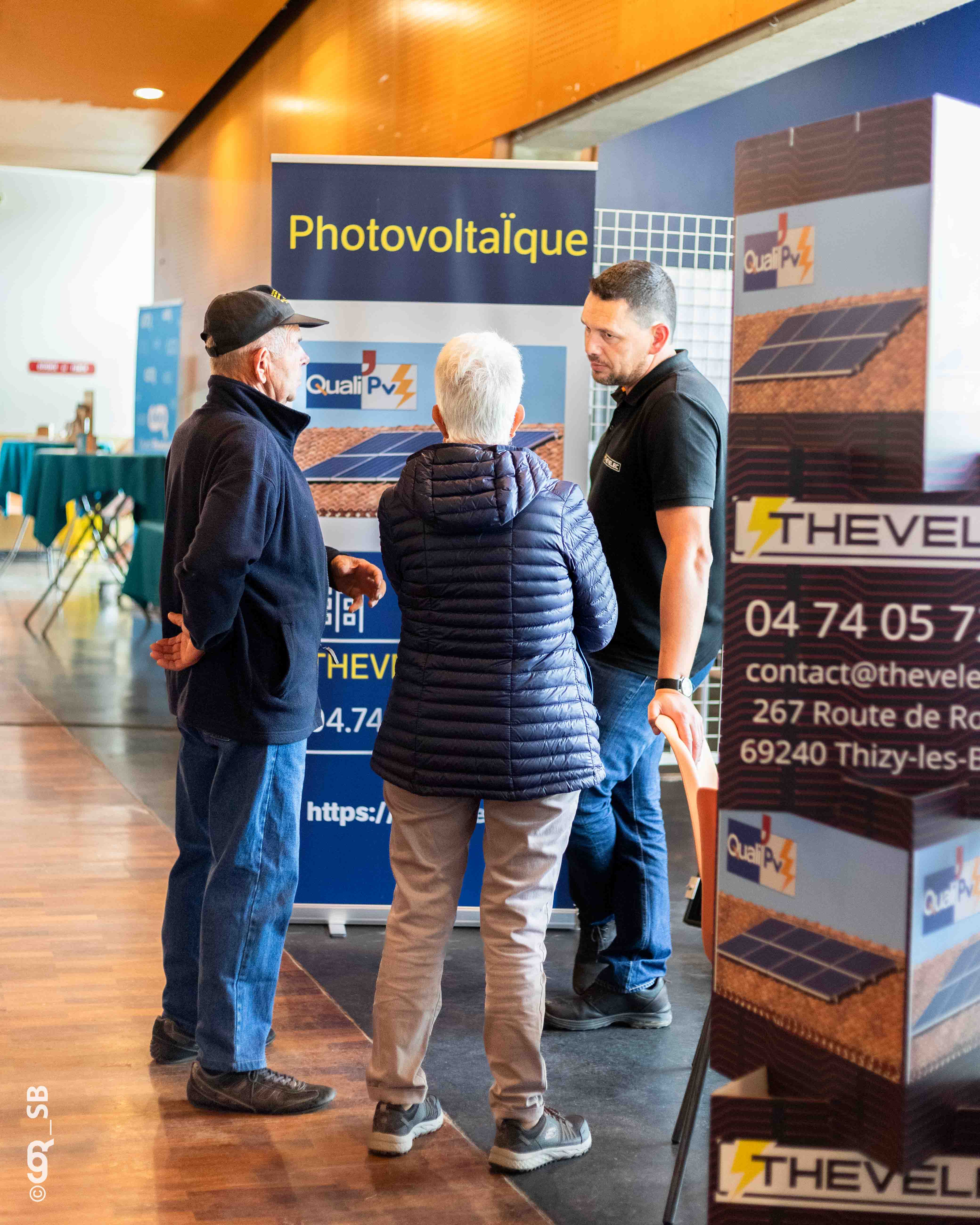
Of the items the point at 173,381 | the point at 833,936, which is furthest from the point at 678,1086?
the point at 173,381

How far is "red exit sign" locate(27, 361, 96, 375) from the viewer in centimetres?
1467

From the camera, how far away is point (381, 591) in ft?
8.25

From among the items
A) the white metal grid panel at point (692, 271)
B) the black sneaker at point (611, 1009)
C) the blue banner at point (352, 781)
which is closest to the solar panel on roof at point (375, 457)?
the blue banner at point (352, 781)

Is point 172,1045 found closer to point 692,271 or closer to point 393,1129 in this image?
point 393,1129

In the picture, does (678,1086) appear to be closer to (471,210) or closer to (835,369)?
(835,369)

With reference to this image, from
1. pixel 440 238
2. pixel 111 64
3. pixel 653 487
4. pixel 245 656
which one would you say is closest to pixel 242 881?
pixel 245 656

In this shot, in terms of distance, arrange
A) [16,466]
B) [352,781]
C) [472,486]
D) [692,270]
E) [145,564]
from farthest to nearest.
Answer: [16,466]
[145,564]
[692,270]
[352,781]
[472,486]

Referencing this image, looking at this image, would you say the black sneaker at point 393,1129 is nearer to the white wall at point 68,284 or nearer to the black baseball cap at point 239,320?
the black baseball cap at point 239,320

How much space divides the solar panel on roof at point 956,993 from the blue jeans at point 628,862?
4.82 feet

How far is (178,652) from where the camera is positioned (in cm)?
229

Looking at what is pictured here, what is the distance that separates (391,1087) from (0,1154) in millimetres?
659

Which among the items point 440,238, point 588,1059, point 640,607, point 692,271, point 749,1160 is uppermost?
point 692,271

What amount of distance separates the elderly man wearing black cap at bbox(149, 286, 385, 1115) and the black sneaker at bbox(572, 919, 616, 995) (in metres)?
0.69

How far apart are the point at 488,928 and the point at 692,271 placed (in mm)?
3318
